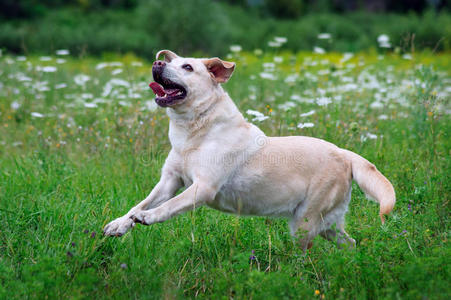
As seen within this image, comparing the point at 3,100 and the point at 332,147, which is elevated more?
the point at 332,147

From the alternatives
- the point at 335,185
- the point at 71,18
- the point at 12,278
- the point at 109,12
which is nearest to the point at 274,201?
the point at 335,185

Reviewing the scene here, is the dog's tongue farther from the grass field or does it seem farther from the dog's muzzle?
the grass field

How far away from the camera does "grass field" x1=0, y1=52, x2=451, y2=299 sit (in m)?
2.87

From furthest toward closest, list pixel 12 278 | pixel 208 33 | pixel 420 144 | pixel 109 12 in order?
pixel 109 12
pixel 208 33
pixel 420 144
pixel 12 278

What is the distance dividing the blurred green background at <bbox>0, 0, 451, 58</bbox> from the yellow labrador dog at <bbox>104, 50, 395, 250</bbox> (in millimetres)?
8818

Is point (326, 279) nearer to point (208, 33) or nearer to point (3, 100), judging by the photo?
point (3, 100)

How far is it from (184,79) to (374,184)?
167 cm

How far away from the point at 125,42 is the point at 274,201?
15.9 metres

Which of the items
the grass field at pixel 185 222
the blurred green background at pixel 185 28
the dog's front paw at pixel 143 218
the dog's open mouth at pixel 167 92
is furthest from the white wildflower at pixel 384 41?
the dog's front paw at pixel 143 218

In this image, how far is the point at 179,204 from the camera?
319 centimetres

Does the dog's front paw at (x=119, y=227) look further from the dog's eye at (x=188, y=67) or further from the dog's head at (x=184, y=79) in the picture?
the dog's eye at (x=188, y=67)

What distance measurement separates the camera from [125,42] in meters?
18.3

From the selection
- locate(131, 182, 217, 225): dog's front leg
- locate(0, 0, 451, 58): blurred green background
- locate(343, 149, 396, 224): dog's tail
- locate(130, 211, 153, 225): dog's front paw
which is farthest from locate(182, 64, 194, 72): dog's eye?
locate(0, 0, 451, 58): blurred green background

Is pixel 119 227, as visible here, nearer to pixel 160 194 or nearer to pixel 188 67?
pixel 160 194
